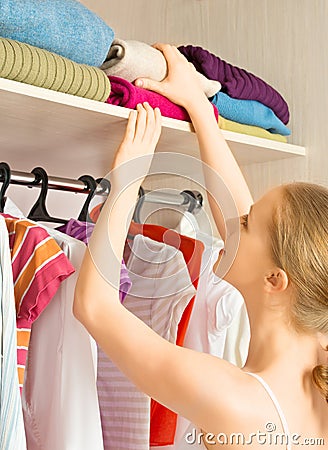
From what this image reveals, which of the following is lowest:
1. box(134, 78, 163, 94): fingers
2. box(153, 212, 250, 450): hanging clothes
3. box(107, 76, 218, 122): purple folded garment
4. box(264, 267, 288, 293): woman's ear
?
box(153, 212, 250, 450): hanging clothes

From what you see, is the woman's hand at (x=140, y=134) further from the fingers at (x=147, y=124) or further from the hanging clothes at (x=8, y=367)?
the hanging clothes at (x=8, y=367)

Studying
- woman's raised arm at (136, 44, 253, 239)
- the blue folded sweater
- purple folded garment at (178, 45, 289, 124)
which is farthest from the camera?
purple folded garment at (178, 45, 289, 124)

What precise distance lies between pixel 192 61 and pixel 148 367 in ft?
2.23

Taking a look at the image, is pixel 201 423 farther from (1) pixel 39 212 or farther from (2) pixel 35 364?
(1) pixel 39 212

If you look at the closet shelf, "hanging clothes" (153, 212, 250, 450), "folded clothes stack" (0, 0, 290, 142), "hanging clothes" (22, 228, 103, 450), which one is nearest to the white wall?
the closet shelf

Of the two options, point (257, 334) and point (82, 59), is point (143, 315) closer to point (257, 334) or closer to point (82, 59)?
point (257, 334)

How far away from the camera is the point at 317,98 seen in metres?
1.64

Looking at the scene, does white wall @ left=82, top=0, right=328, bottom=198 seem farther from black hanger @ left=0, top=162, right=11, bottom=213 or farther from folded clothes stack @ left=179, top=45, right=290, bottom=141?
black hanger @ left=0, top=162, right=11, bottom=213

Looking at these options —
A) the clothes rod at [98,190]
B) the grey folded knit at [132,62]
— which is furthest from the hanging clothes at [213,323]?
the grey folded knit at [132,62]

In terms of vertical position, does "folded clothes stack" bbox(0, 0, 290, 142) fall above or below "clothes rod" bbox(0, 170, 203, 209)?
above

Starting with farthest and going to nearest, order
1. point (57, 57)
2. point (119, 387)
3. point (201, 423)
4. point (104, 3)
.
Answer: point (104, 3) < point (119, 387) < point (57, 57) < point (201, 423)

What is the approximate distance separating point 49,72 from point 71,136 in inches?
9.0

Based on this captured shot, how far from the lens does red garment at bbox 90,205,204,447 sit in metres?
1.32

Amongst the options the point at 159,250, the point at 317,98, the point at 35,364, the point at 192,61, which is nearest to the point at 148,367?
the point at 35,364
